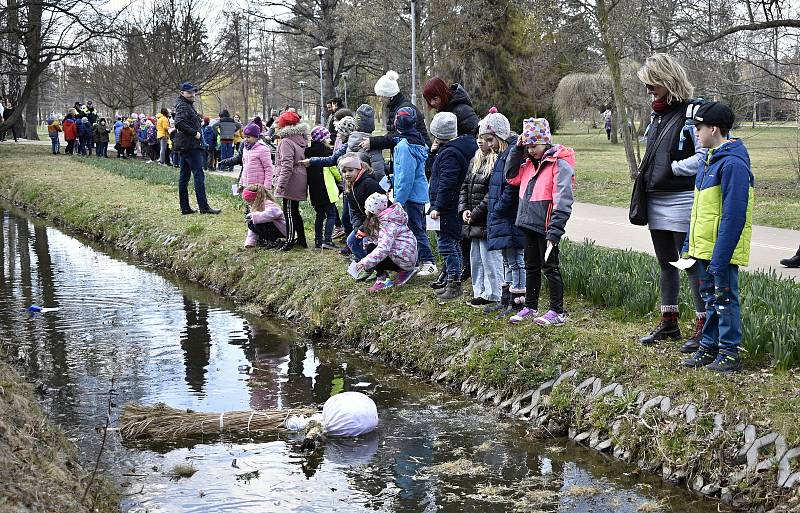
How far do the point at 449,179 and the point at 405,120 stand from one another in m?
0.97

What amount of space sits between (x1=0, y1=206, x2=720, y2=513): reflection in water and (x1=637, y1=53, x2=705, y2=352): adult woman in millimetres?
1398

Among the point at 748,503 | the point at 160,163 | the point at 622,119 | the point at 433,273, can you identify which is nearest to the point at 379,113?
the point at 160,163

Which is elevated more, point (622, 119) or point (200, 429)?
point (622, 119)

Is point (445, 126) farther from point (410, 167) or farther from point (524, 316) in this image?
point (524, 316)

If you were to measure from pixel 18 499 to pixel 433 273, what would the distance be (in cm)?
623

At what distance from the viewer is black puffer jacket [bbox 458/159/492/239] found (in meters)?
8.37

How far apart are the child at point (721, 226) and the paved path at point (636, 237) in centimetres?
401

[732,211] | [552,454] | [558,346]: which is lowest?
[552,454]

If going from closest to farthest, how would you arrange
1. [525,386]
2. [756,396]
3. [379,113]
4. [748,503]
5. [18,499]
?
[18,499] < [748,503] < [756,396] < [525,386] < [379,113]

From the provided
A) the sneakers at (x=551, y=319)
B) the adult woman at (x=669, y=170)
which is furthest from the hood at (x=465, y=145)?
the adult woman at (x=669, y=170)

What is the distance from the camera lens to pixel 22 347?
9148 millimetres

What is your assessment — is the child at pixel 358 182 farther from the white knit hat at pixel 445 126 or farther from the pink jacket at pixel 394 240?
the white knit hat at pixel 445 126

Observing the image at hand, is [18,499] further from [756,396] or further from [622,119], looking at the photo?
[622,119]

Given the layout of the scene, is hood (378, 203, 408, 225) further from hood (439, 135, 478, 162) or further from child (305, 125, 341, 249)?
child (305, 125, 341, 249)
